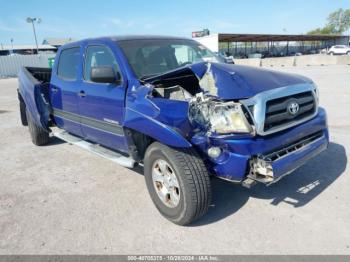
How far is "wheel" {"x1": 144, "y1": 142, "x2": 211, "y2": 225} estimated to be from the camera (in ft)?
9.71

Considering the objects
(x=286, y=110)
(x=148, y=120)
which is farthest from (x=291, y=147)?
(x=148, y=120)

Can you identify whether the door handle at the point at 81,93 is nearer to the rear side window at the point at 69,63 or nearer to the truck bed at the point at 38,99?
the rear side window at the point at 69,63

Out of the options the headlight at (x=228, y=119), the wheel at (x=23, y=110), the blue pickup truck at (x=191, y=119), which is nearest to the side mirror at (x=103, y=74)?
the blue pickup truck at (x=191, y=119)

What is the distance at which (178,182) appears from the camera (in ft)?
10.0

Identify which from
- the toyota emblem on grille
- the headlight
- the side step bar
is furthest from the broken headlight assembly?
the side step bar

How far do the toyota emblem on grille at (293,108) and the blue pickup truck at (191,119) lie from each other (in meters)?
0.01

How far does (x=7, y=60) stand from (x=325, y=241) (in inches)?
1375

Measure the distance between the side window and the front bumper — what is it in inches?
70.7

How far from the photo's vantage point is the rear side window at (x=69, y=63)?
483cm

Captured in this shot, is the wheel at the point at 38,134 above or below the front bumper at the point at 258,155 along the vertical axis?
below

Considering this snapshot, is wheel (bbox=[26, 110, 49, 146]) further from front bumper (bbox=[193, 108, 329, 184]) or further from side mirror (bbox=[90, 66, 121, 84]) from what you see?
front bumper (bbox=[193, 108, 329, 184])

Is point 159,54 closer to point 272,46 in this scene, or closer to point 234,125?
point 234,125

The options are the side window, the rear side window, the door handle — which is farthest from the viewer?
the rear side window

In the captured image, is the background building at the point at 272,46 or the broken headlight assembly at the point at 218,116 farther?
the background building at the point at 272,46
